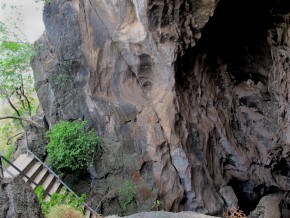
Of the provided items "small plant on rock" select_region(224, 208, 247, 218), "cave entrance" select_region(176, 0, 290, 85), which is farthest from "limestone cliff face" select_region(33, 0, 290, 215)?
"small plant on rock" select_region(224, 208, 247, 218)

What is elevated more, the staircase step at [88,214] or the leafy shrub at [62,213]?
the leafy shrub at [62,213]

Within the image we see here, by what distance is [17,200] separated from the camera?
4.93 metres

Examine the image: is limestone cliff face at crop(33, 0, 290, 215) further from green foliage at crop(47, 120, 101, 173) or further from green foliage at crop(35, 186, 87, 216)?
green foliage at crop(35, 186, 87, 216)

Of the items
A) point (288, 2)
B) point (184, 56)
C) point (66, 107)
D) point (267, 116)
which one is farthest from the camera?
point (267, 116)

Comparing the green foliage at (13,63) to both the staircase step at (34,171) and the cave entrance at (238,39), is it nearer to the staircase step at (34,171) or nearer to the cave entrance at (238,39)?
the staircase step at (34,171)

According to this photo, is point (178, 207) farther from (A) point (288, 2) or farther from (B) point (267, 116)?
(A) point (288, 2)

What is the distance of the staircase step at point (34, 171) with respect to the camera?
930 centimetres

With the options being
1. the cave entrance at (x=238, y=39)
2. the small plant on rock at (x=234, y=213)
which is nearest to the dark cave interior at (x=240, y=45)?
the cave entrance at (x=238, y=39)

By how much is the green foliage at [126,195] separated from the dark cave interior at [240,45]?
3.45 metres

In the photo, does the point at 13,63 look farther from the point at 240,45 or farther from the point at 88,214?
the point at 240,45

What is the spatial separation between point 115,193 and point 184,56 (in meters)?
4.70

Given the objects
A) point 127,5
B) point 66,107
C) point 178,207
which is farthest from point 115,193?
point 127,5

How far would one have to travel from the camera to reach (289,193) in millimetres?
11016

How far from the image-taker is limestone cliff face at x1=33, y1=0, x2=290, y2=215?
954 cm
